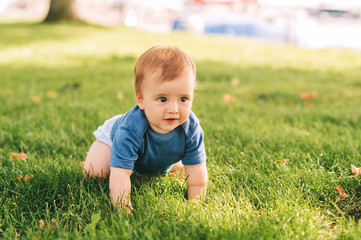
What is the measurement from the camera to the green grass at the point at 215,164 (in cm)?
166

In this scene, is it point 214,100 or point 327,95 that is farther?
point 327,95

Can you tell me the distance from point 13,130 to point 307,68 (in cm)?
540

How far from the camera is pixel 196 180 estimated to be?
1.98 meters

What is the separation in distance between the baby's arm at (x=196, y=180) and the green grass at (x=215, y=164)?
0.07 metres

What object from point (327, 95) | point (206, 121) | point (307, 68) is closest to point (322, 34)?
point (307, 68)

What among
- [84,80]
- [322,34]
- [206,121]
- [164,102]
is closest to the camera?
[164,102]

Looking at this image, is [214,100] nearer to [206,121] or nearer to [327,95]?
[206,121]

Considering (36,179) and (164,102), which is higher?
(164,102)

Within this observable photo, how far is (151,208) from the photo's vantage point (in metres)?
1.83

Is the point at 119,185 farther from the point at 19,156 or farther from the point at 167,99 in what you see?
the point at 19,156

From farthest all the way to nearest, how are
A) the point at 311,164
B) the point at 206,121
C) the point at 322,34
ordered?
the point at 322,34 < the point at 206,121 < the point at 311,164

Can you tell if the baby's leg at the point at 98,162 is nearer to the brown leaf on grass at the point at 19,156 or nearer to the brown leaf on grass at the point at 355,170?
the brown leaf on grass at the point at 19,156

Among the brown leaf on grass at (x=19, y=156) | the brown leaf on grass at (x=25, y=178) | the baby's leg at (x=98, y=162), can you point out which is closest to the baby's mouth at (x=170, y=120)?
the baby's leg at (x=98, y=162)

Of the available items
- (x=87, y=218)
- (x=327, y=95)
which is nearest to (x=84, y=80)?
(x=327, y=95)
